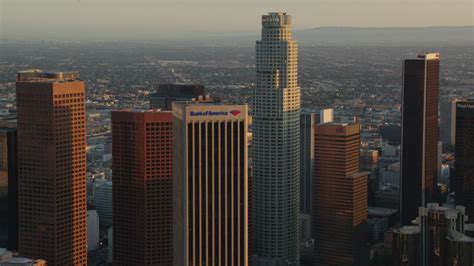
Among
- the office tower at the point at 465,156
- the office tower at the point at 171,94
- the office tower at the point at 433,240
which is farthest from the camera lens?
the office tower at the point at 171,94

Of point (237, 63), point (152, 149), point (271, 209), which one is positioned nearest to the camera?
point (152, 149)

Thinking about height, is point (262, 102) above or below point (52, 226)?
above

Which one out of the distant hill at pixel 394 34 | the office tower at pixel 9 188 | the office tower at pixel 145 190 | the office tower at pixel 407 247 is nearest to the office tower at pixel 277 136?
the office tower at pixel 407 247

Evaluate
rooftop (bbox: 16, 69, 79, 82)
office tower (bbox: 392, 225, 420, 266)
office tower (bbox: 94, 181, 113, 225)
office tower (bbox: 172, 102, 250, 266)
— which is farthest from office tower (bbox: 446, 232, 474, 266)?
office tower (bbox: 94, 181, 113, 225)

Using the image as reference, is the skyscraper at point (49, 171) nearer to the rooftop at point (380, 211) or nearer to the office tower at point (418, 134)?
the rooftop at point (380, 211)

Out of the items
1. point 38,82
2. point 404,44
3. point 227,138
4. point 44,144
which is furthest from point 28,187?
point 404,44

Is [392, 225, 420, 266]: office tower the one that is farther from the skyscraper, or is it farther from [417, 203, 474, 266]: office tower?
the skyscraper

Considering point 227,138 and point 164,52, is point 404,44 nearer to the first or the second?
point 164,52
